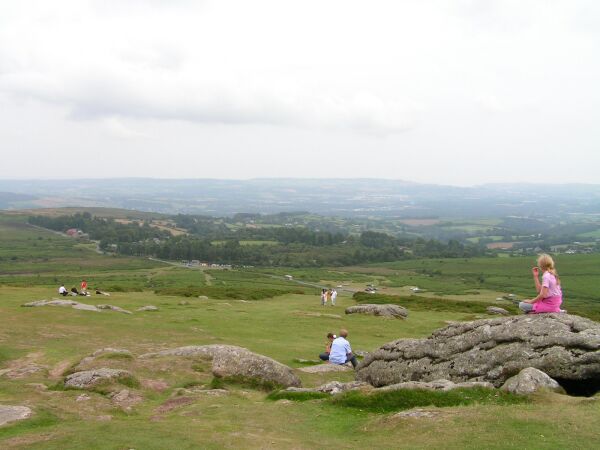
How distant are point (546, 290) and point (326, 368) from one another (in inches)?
576

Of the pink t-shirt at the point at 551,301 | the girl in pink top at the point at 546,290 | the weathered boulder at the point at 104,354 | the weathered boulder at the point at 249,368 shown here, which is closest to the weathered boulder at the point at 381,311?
the weathered boulder at the point at 249,368

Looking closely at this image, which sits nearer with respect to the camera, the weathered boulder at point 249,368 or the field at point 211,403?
the field at point 211,403

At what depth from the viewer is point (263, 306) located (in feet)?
226

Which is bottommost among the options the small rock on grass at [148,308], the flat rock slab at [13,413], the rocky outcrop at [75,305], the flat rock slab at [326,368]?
the small rock on grass at [148,308]

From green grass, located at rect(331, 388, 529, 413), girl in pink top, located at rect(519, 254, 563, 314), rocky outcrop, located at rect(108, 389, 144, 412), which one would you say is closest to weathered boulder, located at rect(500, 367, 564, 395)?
green grass, located at rect(331, 388, 529, 413)

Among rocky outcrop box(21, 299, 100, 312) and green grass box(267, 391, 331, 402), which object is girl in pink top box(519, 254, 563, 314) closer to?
green grass box(267, 391, 331, 402)

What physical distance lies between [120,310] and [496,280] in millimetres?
166708

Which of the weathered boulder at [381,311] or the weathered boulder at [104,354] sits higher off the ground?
the weathered boulder at [104,354]

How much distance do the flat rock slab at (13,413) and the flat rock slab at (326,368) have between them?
636 inches

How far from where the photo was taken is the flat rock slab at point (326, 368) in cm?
3170

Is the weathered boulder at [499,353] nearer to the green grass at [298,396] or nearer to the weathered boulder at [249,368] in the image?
the weathered boulder at [249,368]

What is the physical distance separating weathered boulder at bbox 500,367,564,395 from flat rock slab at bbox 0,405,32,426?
19.9 meters

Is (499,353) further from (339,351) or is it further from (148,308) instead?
(148,308)

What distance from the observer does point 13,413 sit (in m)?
20.1
